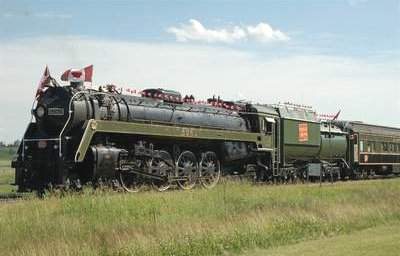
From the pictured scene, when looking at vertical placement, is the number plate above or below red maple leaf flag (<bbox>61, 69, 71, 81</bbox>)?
below

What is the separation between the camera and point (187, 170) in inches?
892

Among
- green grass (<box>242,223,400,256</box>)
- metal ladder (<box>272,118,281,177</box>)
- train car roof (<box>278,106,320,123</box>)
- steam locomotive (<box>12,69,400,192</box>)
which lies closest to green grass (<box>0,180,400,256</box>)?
green grass (<box>242,223,400,256</box>)

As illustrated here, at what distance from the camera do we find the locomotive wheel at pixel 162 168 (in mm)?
21122

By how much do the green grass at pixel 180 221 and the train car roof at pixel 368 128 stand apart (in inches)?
768

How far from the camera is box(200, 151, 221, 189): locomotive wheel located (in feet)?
77.0

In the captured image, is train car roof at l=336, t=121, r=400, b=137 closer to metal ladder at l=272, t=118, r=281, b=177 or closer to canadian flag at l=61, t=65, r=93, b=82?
metal ladder at l=272, t=118, r=281, b=177

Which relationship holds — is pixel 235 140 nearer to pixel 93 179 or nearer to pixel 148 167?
pixel 148 167

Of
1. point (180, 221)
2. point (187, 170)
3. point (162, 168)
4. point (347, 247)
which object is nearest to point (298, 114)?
point (187, 170)

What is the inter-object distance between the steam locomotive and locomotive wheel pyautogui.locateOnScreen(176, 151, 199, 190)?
0.04m

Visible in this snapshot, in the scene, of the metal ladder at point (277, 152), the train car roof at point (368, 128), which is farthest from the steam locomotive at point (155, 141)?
the train car roof at point (368, 128)

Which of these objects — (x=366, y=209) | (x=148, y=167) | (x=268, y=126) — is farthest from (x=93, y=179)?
(x=268, y=126)

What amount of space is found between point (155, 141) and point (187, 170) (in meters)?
1.71

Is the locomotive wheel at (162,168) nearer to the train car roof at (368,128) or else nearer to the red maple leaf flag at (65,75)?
the red maple leaf flag at (65,75)

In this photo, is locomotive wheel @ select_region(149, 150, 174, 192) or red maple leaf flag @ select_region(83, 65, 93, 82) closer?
red maple leaf flag @ select_region(83, 65, 93, 82)
